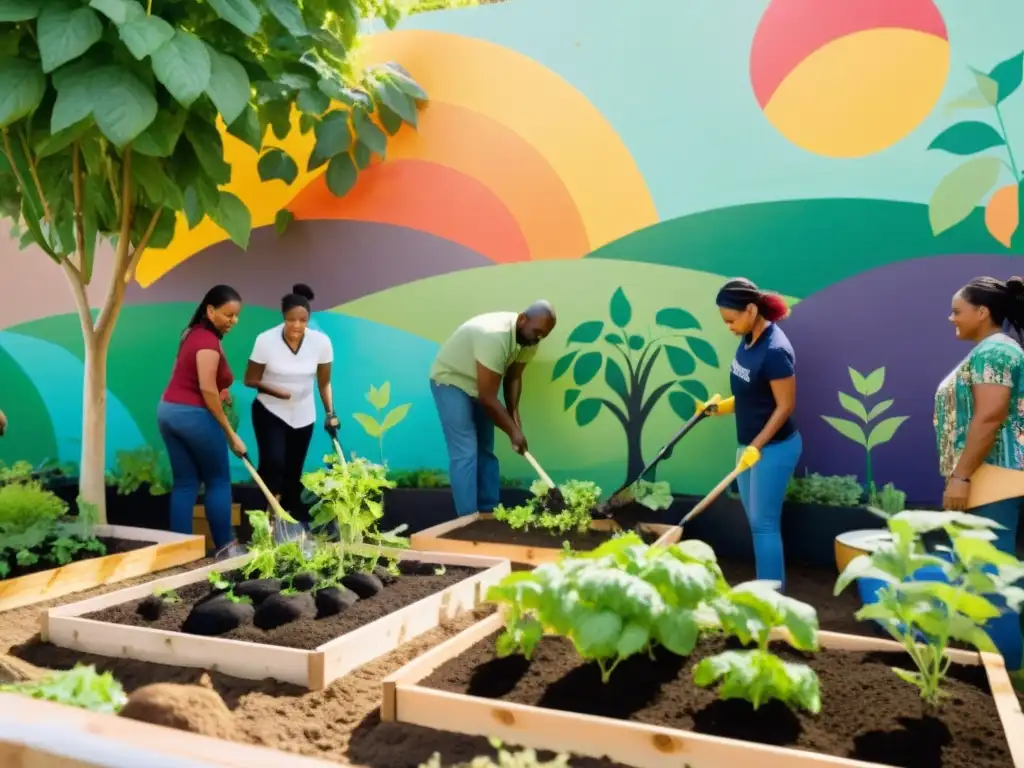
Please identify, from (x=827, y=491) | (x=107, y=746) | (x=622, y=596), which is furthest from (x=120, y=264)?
(x=107, y=746)

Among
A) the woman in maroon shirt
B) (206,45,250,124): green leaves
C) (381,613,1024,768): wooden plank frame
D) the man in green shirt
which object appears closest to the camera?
(381,613,1024,768): wooden plank frame

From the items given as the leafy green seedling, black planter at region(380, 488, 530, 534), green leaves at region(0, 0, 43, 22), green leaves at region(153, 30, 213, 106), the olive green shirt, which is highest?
green leaves at region(0, 0, 43, 22)

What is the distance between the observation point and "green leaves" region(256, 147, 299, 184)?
5.27m

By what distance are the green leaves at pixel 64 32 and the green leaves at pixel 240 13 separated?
0.40 m

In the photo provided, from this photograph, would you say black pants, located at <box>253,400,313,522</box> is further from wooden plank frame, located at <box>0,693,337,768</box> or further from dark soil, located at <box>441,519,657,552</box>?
wooden plank frame, located at <box>0,693,337,768</box>

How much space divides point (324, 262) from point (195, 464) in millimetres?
1785

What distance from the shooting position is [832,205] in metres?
4.30

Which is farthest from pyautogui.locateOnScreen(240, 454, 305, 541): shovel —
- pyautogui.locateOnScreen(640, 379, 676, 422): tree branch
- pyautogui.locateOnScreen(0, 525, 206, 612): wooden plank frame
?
pyautogui.locateOnScreen(640, 379, 676, 422): tree branch

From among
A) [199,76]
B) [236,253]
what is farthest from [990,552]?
[236,253]

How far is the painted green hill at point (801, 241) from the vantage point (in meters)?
4.13

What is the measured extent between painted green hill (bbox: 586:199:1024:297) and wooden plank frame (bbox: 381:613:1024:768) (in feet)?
8.82

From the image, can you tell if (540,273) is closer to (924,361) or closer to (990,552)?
(924,361)

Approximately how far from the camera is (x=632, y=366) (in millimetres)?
4711

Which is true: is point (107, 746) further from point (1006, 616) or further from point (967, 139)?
point (967, 139)
